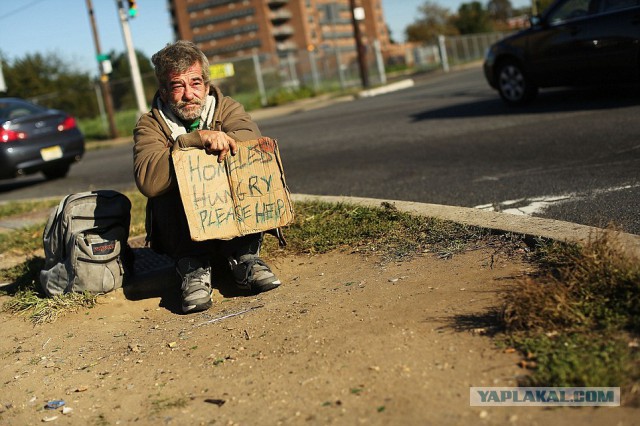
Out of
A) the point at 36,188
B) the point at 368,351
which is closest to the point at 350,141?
the point at 36,188

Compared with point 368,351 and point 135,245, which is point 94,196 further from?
point 368,351

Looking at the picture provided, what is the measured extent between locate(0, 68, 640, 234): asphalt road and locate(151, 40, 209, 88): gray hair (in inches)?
89.8

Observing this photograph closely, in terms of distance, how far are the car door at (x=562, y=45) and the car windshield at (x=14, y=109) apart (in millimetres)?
7691

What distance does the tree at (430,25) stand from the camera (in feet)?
247

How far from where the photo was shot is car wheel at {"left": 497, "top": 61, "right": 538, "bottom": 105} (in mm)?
10866

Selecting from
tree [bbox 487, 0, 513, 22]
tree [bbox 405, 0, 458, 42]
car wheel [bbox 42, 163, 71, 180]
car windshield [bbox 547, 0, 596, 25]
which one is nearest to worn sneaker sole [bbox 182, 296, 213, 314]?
car windshield [bbox 547, 0, 596, 25]

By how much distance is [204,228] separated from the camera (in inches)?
159

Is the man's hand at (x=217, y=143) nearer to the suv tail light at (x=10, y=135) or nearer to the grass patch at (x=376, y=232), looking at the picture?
the grass patch at (x=376, y=232)

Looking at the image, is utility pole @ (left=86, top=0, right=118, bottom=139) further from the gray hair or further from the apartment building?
the apartment building

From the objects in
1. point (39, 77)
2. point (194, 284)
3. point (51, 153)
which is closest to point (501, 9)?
point (39, 77)

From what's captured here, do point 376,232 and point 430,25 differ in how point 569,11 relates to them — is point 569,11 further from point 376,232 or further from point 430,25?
point 430,25

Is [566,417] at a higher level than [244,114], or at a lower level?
lower

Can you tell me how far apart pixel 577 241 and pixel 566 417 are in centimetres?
140

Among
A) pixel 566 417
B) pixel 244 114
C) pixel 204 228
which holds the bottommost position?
pixel 566 417
